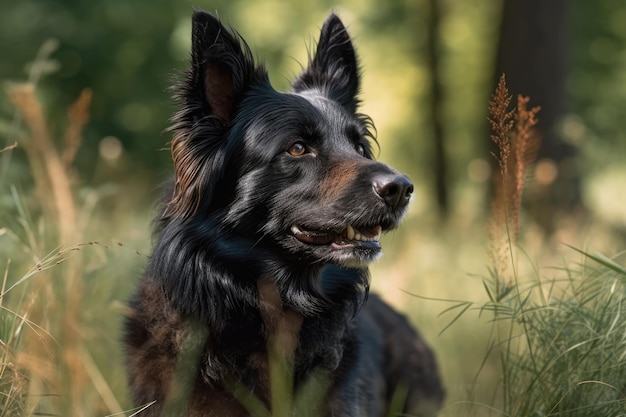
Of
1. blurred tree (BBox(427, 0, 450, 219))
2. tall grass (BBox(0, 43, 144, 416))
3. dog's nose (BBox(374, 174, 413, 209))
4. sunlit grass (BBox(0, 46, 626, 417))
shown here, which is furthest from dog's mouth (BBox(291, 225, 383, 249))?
blurred tree (BBox(427, 0, 450, 219))

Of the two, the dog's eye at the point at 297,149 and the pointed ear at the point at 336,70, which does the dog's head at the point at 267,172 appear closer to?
the dog's eye at the point at 297,149

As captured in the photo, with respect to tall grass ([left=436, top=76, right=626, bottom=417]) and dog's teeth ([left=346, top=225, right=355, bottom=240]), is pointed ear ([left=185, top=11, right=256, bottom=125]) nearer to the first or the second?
dog's teeth ([left=346, top=225, right=355, bottom=240])

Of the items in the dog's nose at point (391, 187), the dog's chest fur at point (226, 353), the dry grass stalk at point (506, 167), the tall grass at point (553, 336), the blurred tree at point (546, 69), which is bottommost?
the dog's chest fur at point (226, 353)

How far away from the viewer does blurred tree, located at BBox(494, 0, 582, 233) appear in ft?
34.1

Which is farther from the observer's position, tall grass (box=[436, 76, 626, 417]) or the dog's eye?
the dog's eye

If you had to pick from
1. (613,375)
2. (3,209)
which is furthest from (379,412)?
(3,209)

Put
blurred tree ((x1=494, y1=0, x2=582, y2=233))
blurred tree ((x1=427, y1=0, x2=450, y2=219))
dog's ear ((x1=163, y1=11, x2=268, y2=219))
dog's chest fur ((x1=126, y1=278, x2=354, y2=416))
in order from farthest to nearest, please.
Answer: blurred tree ((x1=427, y1=0, x2=450, y2=219)) < blurred tree ((x1=494, y1=0, x2=582, y2=233)) < dog's ear ((x1=163, y1=11, x2=268, y2=219)) < dog's chest fur ((x1=126, y1=278, x2=354, y2=416))

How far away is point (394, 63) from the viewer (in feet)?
67.5

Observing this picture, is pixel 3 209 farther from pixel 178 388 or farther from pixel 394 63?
pixel 394 63

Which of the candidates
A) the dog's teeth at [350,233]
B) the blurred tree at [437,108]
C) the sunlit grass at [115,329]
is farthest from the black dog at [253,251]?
the blurred tree at [437,108]

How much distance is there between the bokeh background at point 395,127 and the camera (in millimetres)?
4383

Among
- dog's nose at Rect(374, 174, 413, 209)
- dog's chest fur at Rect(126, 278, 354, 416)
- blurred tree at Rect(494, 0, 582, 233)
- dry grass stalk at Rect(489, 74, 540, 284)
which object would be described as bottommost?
dog's chest fur at Rect(126, 278, 354, 416)

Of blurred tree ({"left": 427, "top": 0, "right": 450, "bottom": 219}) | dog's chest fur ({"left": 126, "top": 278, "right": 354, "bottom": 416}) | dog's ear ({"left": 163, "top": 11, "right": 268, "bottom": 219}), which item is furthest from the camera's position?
blurred tree ({"left": 427, "top": 0, "right": 450, "bottom": 219})

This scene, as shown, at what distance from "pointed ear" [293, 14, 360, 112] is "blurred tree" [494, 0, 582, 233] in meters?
6.57
